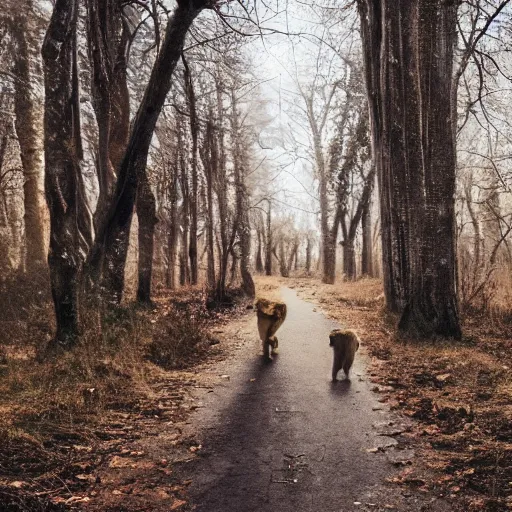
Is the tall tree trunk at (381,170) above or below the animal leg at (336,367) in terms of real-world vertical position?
above

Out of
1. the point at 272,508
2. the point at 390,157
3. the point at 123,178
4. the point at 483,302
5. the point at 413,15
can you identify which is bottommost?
the point at 272,508

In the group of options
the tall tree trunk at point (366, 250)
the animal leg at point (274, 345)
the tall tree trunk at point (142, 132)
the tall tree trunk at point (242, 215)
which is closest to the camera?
the tall tree trunk at point (142, 132)

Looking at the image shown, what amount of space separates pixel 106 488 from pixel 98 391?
6.48ft

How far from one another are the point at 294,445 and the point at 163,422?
1.52 metres

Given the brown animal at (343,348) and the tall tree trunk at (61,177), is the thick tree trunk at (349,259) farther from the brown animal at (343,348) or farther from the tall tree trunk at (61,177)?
the tall tree trunk at (61,177)

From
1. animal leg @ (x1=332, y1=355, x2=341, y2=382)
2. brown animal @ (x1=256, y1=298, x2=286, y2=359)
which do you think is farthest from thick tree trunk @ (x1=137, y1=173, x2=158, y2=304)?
animal leg @ (x1=332, y1=355, x2=341, y2=382)

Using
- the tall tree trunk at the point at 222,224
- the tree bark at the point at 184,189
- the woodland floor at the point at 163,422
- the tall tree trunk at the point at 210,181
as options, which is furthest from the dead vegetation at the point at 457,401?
the tree bark at the point at 184,189

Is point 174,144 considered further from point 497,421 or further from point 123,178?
point 497,421

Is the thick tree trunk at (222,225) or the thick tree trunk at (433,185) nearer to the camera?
the thick tree trunk at (433,185)

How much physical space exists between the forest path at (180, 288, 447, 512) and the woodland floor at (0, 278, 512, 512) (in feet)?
0.50

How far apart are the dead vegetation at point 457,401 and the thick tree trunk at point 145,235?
595 centimetres

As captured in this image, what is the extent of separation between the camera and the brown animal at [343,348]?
6223mm

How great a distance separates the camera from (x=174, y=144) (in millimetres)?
18141

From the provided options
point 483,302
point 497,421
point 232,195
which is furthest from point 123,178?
point 232,195
